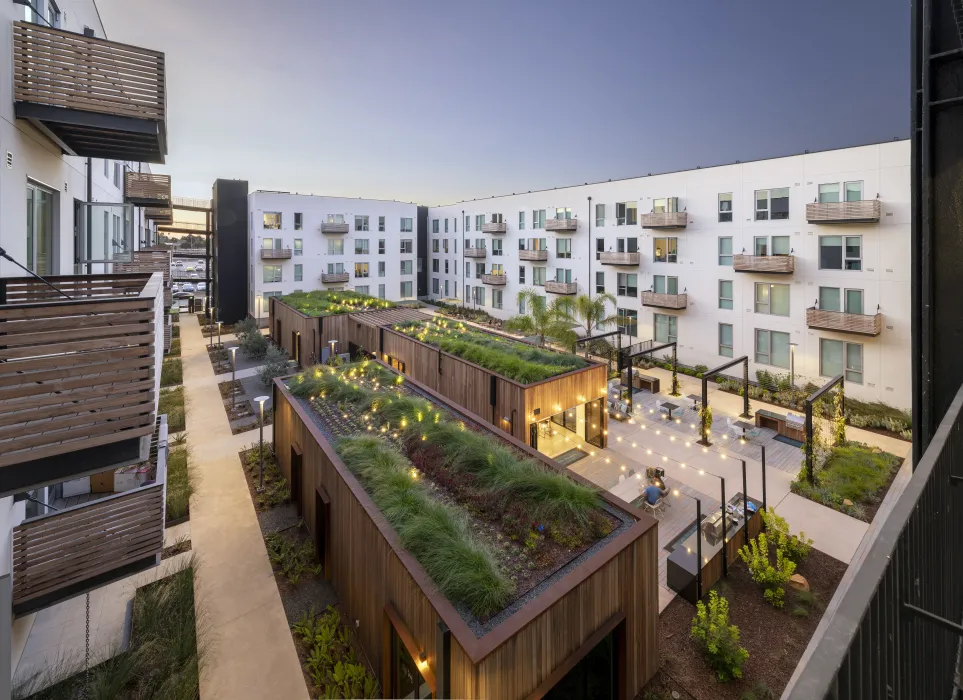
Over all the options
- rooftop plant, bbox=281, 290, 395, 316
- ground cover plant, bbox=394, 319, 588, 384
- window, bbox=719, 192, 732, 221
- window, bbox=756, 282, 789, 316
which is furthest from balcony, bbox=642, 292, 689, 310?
rooftop plant, bbox=281, 290, 395, 316

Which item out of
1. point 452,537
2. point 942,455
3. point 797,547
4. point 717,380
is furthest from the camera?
point 717,380

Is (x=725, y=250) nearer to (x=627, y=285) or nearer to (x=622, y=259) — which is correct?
(x=622, y=259)

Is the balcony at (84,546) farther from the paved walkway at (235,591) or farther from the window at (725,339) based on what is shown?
the window at (725,339)

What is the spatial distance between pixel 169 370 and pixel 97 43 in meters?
17.3

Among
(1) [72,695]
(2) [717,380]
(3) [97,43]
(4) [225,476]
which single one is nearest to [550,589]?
(1) [72,695]

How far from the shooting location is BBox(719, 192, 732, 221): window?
20.8 metres

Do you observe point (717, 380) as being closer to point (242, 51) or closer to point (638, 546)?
point (638, 546)

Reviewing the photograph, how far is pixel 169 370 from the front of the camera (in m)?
20.5

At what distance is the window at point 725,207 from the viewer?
2080 cm

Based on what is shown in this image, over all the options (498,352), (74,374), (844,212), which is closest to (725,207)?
(844,212)

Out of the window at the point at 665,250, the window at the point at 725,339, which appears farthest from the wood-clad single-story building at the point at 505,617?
the window at the point at 665,250

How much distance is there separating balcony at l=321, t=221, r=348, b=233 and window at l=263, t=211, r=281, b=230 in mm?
3219

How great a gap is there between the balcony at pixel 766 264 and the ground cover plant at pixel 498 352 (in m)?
11.2

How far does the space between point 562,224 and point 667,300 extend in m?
9.00
